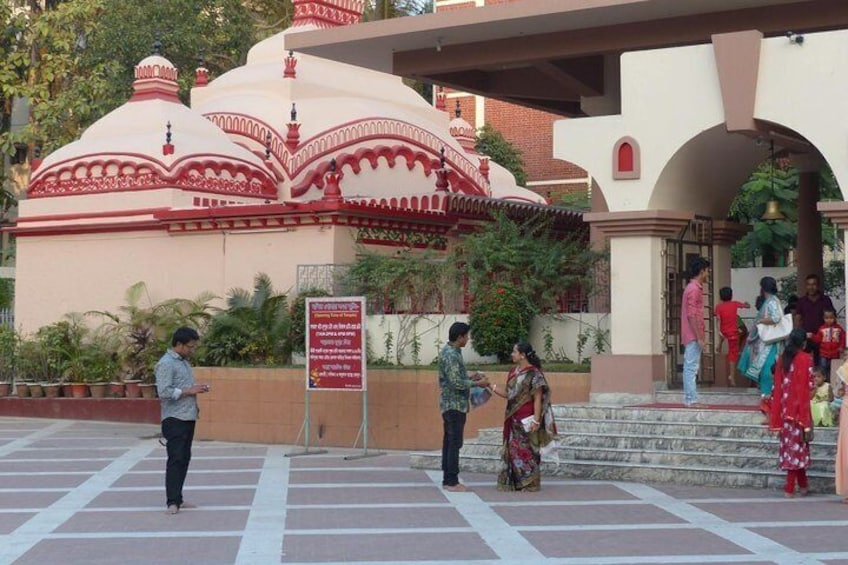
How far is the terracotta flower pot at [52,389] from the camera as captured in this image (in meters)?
22.9

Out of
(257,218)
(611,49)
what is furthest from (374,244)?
(611,49)

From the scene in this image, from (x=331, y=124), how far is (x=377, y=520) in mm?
14255

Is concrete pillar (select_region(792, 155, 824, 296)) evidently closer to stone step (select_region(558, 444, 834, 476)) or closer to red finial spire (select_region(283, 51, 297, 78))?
stone step (select_region(558, 444, 834, 476))

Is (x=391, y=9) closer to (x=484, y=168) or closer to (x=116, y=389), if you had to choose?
(x=484, y=168)

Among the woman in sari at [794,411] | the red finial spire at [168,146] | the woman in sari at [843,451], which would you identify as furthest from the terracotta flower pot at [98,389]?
the woman in sari at [843,451]

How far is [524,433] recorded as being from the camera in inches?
529

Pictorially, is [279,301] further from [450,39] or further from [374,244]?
[450,39]

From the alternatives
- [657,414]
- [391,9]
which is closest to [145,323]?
[657,414]

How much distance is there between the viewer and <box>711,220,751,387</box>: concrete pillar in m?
17.7

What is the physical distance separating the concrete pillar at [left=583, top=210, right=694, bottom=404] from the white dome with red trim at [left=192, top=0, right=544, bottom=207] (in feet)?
24.3

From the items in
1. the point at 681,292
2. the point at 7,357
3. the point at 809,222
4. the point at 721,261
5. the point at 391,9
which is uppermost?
the point at 391,9

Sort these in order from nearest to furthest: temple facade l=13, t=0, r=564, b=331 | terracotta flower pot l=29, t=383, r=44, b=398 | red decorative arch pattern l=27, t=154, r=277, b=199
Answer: temple facade l=13, t=0, r=564, b=331 < red decorative arch pattern l=27, t=154, r=277, b=199 < terracotta flower pot l=29, t=383, r=44, b=398

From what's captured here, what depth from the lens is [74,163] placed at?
76.2ft

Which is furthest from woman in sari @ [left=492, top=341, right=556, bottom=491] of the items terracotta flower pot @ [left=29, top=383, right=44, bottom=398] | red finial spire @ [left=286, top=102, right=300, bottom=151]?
terracotta flower pot @ [left=29, top=383, right=44, bottom=398]
